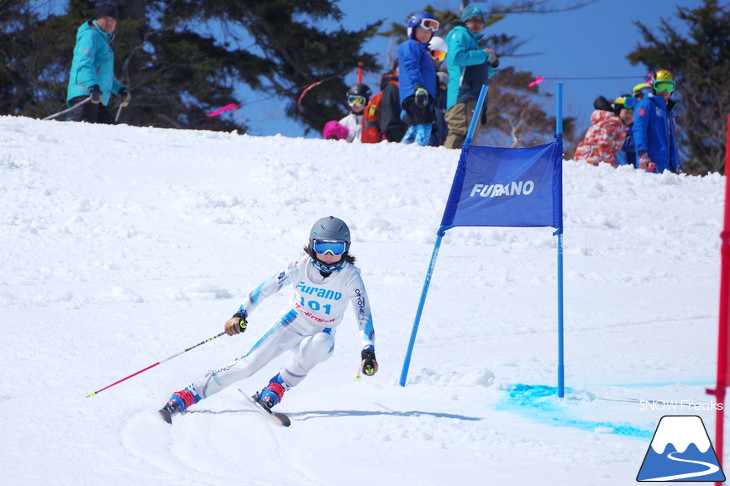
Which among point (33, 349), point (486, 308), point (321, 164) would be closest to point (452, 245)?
point (486, 308)

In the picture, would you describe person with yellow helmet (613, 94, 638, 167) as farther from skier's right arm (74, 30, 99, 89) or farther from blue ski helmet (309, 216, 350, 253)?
blue ski helmet (309, 216, 350, 253)

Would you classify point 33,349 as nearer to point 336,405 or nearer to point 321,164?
point 336,405

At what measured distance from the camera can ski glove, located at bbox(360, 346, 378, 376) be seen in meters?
5.26

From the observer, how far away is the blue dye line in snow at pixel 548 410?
5133 millimetres

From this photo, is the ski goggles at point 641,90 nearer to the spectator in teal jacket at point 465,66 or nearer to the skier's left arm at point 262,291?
the spectator in teal jacket at point 465,66

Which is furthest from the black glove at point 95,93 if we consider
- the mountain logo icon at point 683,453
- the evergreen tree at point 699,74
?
the evergreen tree at point 699,74

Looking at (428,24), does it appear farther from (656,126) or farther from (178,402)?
(178,402)

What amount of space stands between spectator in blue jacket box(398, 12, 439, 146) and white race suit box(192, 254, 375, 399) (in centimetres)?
671

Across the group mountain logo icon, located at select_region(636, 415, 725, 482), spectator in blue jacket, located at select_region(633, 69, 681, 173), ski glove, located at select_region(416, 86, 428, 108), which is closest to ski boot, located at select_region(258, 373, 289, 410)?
mountain logo icon, located at select_region(636, 415, 725, 482)

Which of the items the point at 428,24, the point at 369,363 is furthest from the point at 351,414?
the point at 428,24

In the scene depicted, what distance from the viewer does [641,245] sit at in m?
10.7

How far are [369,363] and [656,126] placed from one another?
963 cm

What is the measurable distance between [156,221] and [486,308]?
3.83 m

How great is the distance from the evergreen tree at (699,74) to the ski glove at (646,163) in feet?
52.3
